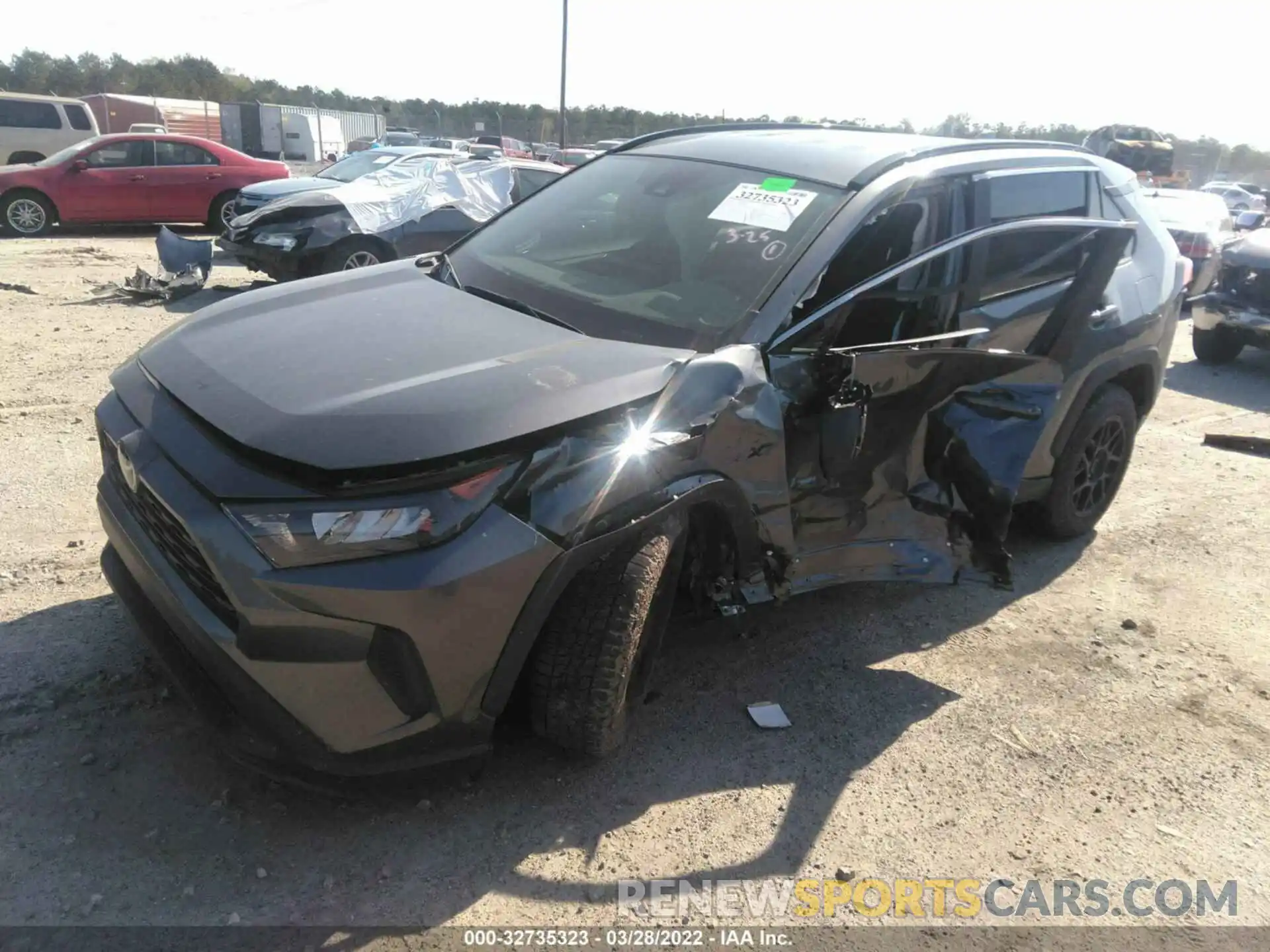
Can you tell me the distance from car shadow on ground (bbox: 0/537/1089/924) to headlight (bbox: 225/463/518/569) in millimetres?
662

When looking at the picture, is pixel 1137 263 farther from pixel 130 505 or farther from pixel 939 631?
pixel 130 505

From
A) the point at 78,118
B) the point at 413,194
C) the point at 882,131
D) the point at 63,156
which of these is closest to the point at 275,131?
the point at 78,118

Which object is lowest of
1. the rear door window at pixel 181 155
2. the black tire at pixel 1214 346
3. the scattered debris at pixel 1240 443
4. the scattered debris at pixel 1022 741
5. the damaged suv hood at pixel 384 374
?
the scattered debris at pixel 1022 741

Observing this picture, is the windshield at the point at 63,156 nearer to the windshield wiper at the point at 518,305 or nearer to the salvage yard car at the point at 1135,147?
the windshield wiper at the point at 518,305

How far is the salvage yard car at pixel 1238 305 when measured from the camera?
8375 mm

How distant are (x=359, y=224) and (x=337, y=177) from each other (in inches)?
147

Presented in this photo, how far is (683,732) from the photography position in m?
3.03

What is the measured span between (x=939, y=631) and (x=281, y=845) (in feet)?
8.61

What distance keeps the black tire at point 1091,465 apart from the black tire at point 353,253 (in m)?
6.86

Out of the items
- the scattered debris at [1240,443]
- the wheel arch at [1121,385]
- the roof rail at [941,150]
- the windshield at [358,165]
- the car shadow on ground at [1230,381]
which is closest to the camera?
the roof rail at [941,150]

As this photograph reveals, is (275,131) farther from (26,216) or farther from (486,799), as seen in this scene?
(486,799)

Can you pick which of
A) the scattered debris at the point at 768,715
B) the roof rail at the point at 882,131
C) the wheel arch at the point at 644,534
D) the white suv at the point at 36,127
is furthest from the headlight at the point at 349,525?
the white suv at the point at 36,127

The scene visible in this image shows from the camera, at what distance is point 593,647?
2498 millimetres

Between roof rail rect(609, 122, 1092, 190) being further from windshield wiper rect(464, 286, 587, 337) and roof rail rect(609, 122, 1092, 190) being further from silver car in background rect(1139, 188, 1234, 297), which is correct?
silver car in background rect(1139, 188, 1234, 297)
